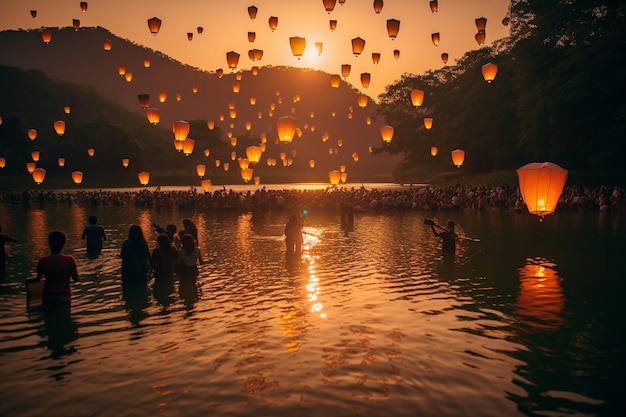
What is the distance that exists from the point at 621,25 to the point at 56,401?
46.3 metres

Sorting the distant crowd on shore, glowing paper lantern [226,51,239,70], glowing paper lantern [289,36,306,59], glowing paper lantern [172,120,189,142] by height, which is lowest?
the distant crowd on shore

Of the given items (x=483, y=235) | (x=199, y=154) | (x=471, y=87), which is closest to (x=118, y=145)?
(x=199, y=154)

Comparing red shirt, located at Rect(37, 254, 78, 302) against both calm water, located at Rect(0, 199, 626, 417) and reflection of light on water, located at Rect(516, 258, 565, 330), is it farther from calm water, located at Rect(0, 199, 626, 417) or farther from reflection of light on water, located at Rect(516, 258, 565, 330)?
reflection of light on water, located at Rect(516, 258, 565, 330)

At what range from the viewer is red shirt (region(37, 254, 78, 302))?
9.82 m

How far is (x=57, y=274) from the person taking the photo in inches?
395

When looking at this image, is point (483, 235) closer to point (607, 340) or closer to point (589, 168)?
point (607, 340)

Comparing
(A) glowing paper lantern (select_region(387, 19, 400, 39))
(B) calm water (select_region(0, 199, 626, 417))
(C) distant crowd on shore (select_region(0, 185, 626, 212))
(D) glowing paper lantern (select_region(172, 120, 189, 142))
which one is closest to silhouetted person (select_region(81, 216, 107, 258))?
(B) calm water (select_region(0, 199, 626, 417))

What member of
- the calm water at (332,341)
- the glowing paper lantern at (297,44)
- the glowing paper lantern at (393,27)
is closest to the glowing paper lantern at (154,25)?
the glowing paper lantern at (297,44)

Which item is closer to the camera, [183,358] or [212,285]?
[183,358]

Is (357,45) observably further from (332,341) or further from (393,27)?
(332,341)

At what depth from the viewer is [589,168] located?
157 ft

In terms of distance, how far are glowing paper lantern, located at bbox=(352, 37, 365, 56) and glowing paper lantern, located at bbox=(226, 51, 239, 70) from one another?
6.14 meters

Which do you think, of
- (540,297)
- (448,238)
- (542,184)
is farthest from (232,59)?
(540,297)

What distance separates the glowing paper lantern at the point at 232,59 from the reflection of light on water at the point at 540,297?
1757 cm
